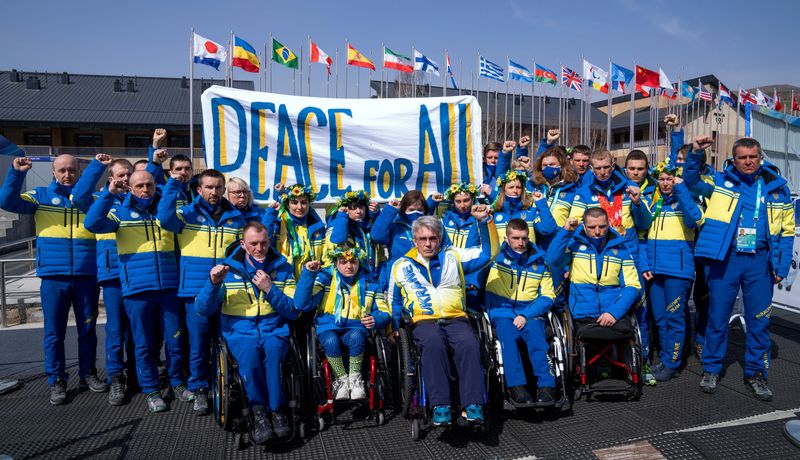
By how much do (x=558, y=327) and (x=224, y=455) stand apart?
2.23 m

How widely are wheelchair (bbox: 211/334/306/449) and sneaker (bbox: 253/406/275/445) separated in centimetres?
5

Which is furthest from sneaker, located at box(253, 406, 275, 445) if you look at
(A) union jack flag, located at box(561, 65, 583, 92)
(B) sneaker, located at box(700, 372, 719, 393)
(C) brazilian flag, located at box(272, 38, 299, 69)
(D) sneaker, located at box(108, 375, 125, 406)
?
(A) union jack flag, located at box(561, 65, 583, 92)

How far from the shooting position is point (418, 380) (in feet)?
11.2

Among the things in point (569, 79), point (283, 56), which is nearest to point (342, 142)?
point (283, 56)

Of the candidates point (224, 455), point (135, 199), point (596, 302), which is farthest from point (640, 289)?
point (135, 199)

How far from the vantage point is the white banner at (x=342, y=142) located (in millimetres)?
4680

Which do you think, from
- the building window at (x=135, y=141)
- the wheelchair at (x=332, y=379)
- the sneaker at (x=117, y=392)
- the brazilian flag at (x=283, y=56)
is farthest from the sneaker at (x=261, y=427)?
the building window at (x=135, y=141)

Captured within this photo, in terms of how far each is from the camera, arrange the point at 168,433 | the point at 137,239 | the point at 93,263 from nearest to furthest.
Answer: the point at 168,433
the point at 137,239
the point at 93,263

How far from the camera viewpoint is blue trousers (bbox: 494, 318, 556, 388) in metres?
3.63

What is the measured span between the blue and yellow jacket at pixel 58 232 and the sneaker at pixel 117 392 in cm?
80

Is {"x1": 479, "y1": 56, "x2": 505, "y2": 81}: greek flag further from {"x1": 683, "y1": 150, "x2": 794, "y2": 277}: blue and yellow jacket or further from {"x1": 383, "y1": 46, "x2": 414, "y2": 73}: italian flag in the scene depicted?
{"x1": 683, "y1": 150, "x2": 794, "y2": 277}: blue and yellow jacket

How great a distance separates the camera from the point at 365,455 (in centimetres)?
325

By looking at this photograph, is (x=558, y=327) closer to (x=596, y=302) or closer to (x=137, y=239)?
Answer: (x=596, y=302)

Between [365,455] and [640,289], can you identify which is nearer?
[365,455]
